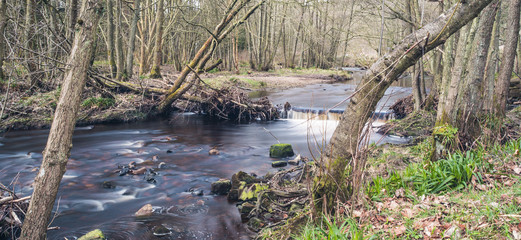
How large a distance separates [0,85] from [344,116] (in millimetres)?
13753

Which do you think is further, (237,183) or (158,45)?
(158,45)

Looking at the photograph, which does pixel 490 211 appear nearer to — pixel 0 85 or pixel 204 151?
pixel 204 151

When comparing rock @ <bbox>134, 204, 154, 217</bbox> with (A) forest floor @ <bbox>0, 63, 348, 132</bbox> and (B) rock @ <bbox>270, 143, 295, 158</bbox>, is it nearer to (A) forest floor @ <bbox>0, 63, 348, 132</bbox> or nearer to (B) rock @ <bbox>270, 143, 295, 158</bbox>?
(B) rock @ <bbox>270, 143, 295, 158</bbox>

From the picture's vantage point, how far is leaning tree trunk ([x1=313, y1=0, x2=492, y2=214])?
144 inches

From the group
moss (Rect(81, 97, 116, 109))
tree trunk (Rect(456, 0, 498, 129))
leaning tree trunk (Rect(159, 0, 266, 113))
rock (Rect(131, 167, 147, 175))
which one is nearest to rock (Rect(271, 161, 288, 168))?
rock (Rect(131, 167, 147, 175))

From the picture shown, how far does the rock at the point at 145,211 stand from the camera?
6.30 metres

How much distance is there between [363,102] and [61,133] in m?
3.15

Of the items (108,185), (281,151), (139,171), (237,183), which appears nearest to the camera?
(237,183)

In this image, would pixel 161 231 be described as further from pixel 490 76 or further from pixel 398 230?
pixel 490 76

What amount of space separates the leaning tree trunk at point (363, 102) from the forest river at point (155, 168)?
244mm

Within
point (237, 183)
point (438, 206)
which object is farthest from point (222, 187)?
point (438, 206)

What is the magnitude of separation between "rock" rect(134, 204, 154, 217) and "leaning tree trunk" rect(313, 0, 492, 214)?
3.36 metres

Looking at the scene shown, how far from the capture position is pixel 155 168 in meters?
8.84

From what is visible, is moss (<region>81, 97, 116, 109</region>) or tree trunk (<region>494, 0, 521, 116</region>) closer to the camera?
tree trunk (<region>494, 0, 521, 116</region>)
